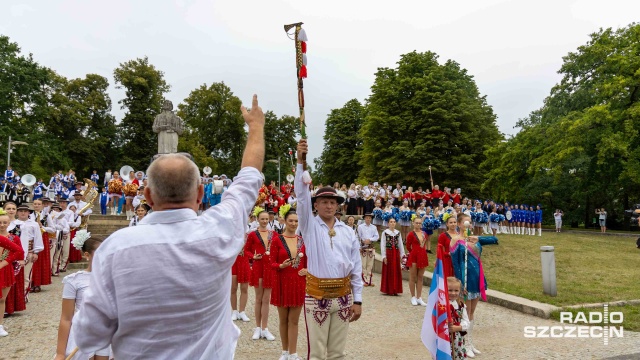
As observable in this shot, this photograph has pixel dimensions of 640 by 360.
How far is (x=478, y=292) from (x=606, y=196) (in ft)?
120

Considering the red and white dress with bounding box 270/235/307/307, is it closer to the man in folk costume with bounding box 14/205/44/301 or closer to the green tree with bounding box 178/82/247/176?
the man in folk costume with bounding box 14/205/44/301

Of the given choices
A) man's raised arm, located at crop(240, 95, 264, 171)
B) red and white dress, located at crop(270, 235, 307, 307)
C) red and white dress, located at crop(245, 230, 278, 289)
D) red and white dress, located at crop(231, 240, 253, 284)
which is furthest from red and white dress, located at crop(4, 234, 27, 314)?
man's raised arm, located at crop(240, 95, 264, 171)

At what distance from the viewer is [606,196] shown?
38031 millimetres

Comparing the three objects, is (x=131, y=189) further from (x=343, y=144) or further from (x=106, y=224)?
(x=343, y=144)

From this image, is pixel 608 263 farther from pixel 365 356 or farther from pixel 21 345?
pixel 21 345

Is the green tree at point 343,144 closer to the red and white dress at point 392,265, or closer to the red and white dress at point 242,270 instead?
the red and white dress at point 392,265

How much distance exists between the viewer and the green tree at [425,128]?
1441 inches

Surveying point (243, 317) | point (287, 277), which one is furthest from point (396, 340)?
point (243, 317)

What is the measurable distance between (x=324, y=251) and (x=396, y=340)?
3.71 m

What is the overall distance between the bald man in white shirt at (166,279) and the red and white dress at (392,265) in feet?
35.6

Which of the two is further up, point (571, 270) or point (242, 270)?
point (242, 270)

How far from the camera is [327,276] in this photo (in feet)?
16.4

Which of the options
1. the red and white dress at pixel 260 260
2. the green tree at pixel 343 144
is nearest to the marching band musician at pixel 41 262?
the red and white dress at pixel 260 260

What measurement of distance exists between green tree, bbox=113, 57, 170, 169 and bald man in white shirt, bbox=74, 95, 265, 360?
47975mm
